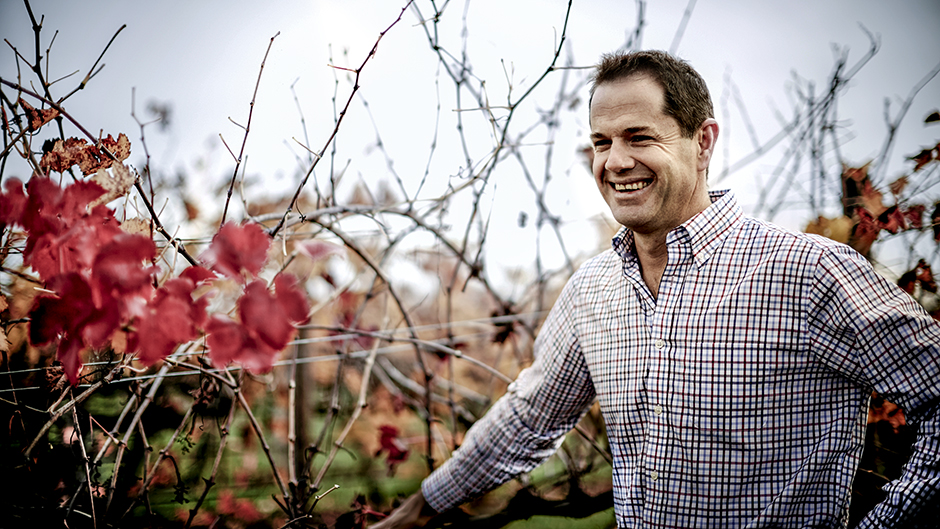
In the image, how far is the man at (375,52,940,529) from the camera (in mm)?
1165

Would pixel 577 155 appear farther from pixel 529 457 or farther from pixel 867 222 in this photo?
pixel 529 457

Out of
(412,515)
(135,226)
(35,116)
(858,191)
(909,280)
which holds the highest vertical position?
(35,116)

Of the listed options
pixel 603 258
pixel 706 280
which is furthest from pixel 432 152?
pixel 706 280

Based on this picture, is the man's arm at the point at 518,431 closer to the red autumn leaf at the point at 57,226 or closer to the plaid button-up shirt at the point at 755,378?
the plaid button-up shirt at the point at 755,378

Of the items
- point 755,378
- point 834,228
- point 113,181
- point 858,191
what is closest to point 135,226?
point 113,181

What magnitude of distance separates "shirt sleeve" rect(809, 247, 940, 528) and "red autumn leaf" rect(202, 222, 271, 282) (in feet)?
3.61

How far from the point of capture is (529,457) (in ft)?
5.39

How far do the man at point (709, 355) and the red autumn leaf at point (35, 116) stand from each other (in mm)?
1173

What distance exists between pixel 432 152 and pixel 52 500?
1183 mm

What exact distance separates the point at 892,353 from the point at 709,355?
1.11 ft

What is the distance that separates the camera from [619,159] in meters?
1.43

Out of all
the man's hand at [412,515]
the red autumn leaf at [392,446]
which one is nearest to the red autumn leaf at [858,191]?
the man's hand at [412,515]

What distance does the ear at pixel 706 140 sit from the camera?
4.89 ft

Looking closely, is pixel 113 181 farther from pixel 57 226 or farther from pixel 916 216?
pixel 916 216
